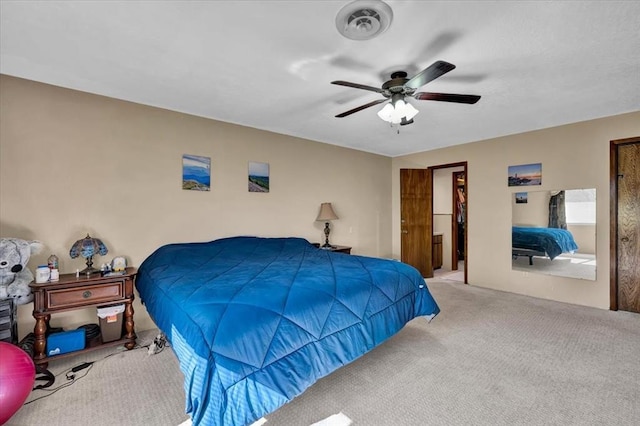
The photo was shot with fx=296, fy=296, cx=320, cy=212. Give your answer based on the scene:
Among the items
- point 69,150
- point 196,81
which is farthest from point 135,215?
point 196,81

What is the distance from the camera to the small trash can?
2.62 metres

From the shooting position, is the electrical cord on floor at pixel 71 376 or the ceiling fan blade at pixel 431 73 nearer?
the ceiling fan blade at pixel 431 73

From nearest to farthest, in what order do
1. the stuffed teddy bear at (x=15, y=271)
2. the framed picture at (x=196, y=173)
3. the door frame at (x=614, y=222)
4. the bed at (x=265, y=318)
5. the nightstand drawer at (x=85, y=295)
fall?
the bed at (x=265, y=318) → the stuffed teddy bear at (x=15, y=271) → the nightstand drawer at (x=85, y=295) → the framed picture at (x=196, y=173) → the door frame at (x=614, y=222)

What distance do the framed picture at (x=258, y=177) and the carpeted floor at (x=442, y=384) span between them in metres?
2.14

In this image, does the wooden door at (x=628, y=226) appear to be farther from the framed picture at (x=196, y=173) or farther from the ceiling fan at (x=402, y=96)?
the framed picture at (x=196, y=173)

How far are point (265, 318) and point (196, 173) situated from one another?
252 cm

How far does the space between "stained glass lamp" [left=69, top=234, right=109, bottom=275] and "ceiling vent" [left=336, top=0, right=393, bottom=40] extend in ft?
9.09

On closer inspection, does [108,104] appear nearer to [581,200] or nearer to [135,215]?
[135,215]

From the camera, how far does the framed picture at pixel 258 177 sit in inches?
161

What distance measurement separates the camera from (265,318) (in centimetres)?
167

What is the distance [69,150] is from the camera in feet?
9.40

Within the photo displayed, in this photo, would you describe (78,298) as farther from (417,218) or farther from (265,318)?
(417,218)

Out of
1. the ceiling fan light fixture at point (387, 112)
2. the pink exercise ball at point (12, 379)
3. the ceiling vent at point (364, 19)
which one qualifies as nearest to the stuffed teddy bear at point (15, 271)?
the pink exercise ball at point (12, 379)

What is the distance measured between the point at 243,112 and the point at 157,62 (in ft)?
4.00
